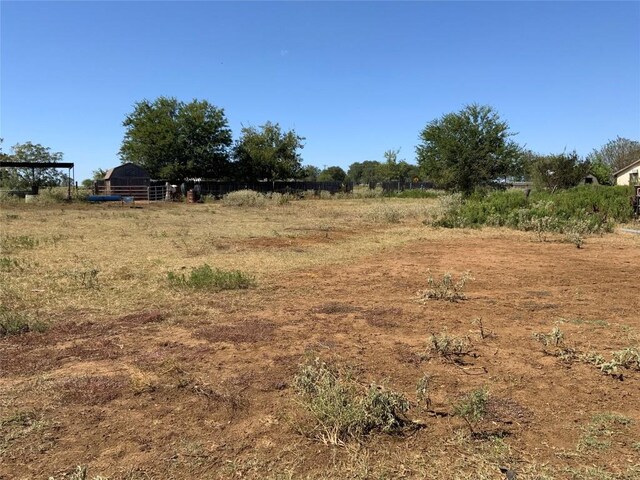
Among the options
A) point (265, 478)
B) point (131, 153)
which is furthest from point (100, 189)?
point (265, 478)

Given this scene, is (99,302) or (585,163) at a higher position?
(585,163)

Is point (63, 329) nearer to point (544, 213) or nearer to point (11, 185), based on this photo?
point (544, 213)

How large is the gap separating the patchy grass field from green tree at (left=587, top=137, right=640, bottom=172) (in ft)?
201

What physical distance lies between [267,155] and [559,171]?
25.6 meters

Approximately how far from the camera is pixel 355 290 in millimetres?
6914

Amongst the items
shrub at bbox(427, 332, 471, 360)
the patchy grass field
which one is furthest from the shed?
shrub at bbox(427, 332, 471, 360)

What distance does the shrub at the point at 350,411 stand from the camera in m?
2.87

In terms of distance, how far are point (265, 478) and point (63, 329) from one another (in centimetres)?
346

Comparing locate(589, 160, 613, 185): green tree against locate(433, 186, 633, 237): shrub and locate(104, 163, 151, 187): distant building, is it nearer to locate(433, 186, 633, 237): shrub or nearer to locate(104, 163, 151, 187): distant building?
locate(433, 186, 633, 237): shrub

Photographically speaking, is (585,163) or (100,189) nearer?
(585,163)

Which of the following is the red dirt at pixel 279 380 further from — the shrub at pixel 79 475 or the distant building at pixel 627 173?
the distant building at pixel 627 173

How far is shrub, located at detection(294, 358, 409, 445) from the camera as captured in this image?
2.87 metres

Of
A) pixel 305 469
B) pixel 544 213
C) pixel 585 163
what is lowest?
pixel 305 469

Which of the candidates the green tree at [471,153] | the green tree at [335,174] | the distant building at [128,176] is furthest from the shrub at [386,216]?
the green tree at [335,174]
